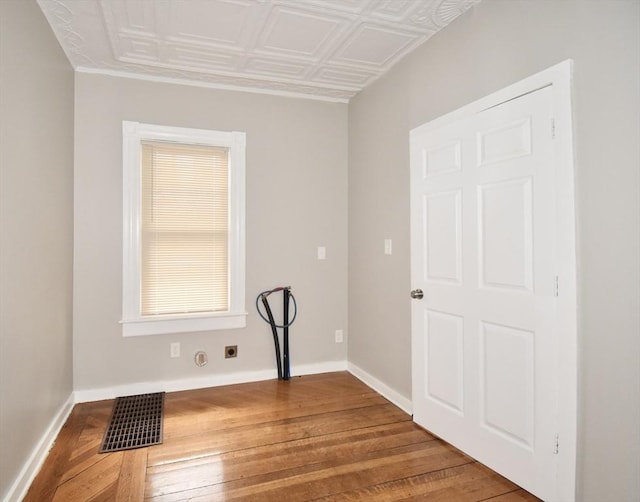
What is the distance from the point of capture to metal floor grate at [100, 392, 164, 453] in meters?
2.52

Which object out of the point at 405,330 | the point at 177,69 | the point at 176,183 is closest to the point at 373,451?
the point at 405,330

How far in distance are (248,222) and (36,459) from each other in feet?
7.32

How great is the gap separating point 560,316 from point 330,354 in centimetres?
246

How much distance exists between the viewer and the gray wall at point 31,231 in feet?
6.14

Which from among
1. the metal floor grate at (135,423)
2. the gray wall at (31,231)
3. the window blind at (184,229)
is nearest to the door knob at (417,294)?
the window blind at (184,229)

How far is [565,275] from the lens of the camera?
182cm

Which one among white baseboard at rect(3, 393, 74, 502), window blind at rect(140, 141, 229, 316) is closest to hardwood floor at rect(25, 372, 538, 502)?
white baseboard at rect(3, 393, 74, 502)

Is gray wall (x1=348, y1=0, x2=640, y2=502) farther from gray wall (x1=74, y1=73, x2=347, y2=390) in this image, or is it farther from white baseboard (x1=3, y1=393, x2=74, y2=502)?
white baseboard (x1=3, y1=393, x2=74, y2=502)

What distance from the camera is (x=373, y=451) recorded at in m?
2.45

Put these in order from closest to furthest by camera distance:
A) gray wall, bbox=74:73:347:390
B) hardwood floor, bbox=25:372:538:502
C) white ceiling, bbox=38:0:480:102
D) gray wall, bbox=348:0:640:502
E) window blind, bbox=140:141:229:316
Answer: gray wall, bbox=348:0:640:502 < hardwood floor, bbox=25:372:538:502 < white ceiling, bbox=38:0:480:102 < gray wall, bbox=74:73:347:390 < window blind, bbox=140:141:229:316

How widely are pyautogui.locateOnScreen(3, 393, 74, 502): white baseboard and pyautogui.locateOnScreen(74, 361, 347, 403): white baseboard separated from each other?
0.92 ft

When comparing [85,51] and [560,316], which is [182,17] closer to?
[85,51]

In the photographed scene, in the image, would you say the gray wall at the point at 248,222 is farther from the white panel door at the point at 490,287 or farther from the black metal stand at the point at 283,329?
the white panel door at the point at 490,287

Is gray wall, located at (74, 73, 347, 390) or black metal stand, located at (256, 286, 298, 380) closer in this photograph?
gray wall, located at (74, 73, 347, 390)
